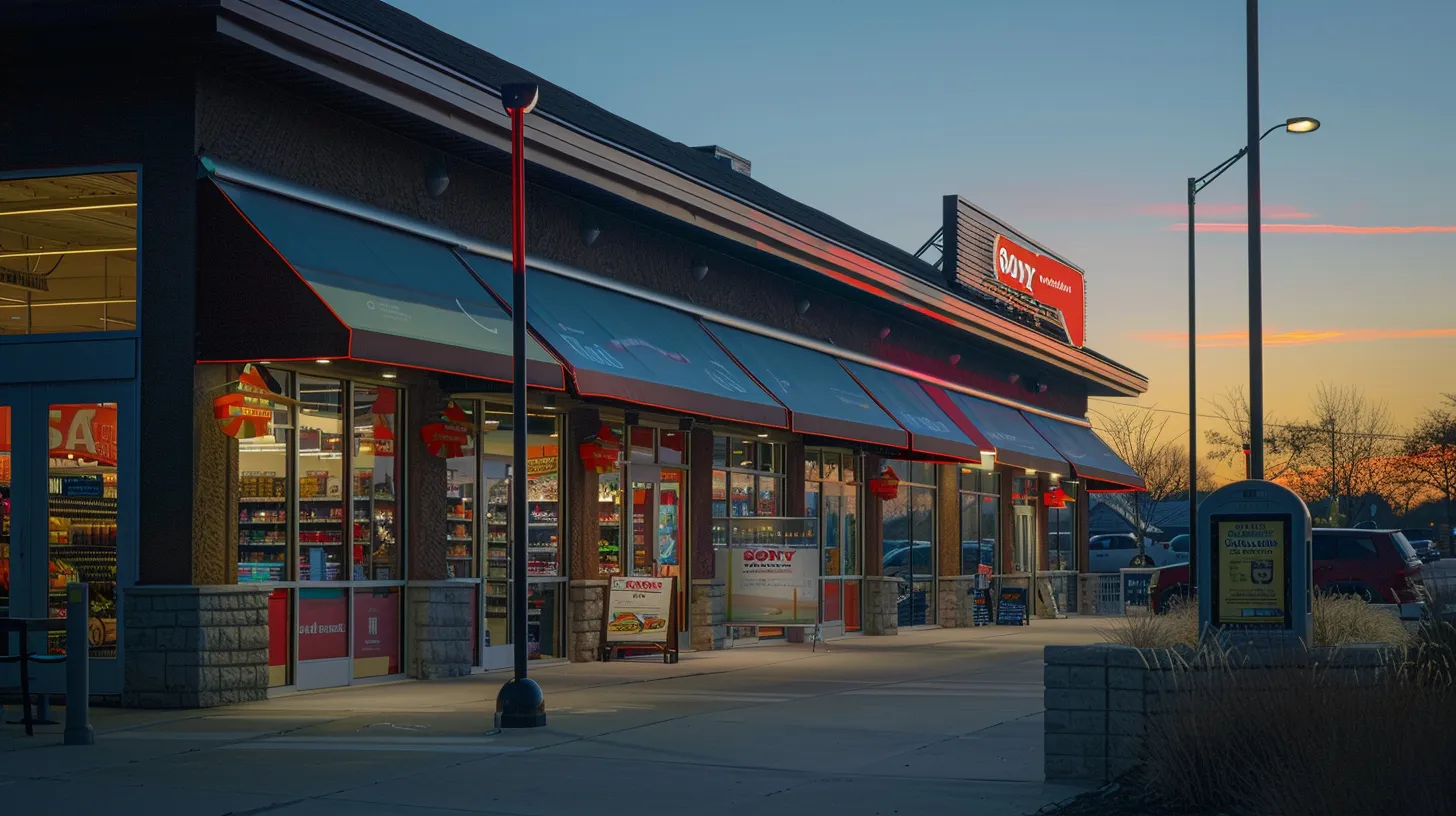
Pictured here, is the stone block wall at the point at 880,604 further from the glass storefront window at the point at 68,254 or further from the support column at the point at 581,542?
the glass storefront window at the point at 68,254

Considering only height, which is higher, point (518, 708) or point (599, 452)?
point (599, 452)

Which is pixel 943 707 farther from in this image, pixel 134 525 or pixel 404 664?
pixel 134 525

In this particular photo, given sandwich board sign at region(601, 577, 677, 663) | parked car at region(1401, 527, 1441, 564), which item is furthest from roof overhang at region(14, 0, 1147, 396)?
parked car at region(1401, 527, 1441, 564)

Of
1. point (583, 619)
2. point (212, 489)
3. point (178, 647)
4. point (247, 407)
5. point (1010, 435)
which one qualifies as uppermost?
point (1010, 435)

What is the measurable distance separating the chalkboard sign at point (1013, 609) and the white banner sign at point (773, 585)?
11854 mm

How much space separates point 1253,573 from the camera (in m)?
11.6

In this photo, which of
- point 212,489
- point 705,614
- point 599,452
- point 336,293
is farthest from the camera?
point 705,614

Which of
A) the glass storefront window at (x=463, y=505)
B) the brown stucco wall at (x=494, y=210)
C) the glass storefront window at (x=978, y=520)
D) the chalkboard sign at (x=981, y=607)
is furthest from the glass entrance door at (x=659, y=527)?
the chalkboard sign at (x=981, y=607)

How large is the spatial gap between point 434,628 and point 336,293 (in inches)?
198

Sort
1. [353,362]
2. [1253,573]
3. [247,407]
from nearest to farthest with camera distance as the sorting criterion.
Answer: [1253,573] → [247,407] → [353,362]

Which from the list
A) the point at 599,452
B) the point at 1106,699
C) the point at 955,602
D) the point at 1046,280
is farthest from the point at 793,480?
the point at 1106,699

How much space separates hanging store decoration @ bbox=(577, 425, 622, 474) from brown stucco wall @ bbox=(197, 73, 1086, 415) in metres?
2.24

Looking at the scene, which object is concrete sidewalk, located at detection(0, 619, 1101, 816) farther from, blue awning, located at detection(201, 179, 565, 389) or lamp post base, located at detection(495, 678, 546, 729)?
blue awning, located at detection(201, 179, 565, 389)

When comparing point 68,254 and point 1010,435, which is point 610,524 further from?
point 1010,435
